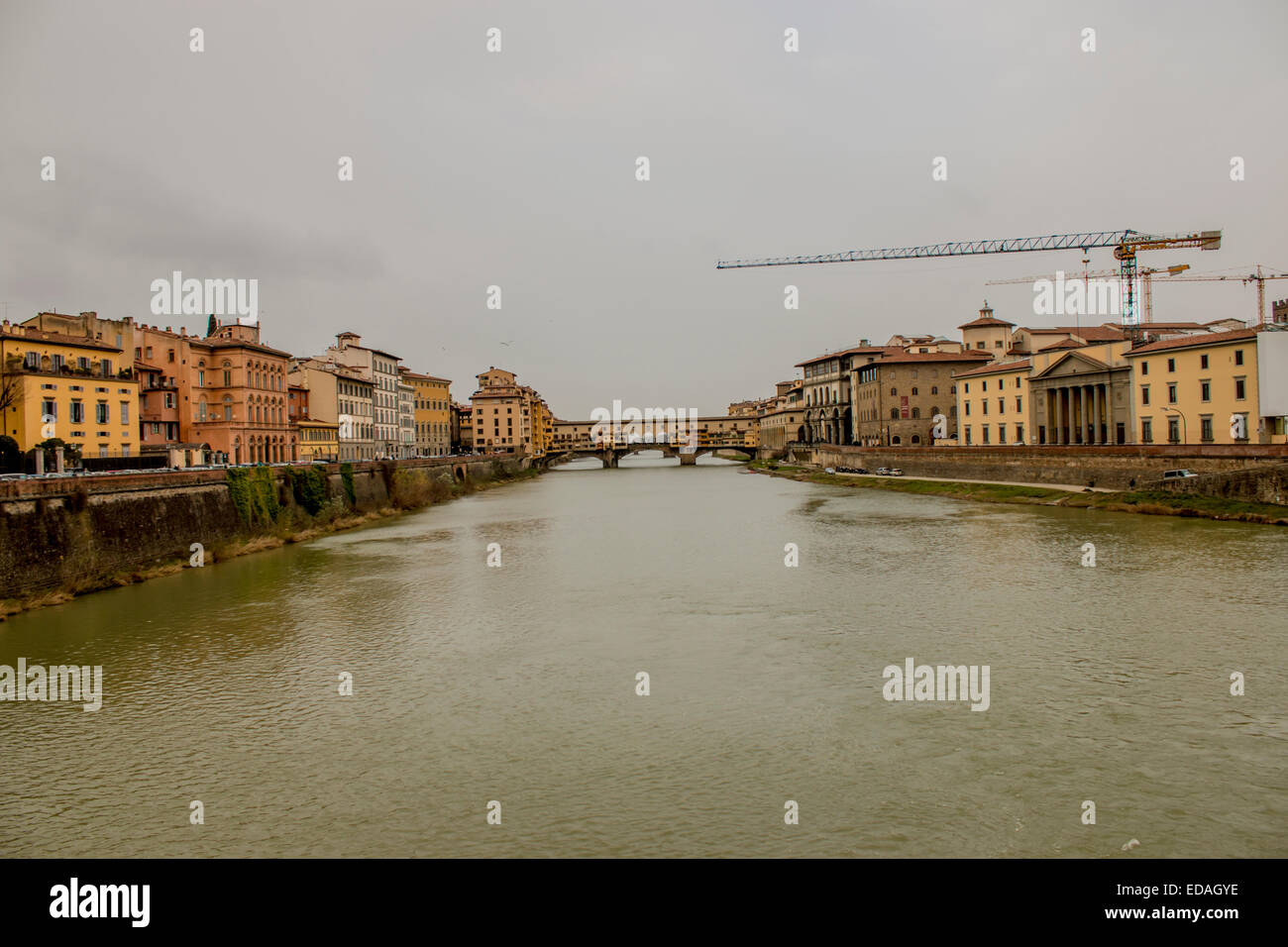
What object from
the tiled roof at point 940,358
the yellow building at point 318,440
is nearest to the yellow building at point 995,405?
the tiled roof at point 940,358

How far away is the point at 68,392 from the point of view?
3222 centimetres

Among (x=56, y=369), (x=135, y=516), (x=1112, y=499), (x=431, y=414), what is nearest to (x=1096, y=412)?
(x=1112, y=499)

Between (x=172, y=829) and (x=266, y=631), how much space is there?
930 centimetres

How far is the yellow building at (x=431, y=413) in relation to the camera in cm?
9338

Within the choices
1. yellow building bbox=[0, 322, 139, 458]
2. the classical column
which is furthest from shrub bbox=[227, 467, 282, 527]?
the classical column

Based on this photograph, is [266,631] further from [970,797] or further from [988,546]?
[988,546]

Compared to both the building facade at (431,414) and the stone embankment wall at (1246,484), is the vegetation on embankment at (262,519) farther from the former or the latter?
the building facade at (431,414)

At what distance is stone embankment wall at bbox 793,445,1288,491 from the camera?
3164cm

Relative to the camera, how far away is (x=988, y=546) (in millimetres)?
27250

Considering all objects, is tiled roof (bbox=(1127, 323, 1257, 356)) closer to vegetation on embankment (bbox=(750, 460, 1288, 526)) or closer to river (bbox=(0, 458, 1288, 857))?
vegetation on embankment (bbox=(750, 460, 1288, 526))

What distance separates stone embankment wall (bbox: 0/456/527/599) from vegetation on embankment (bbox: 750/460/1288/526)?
32.6 m
